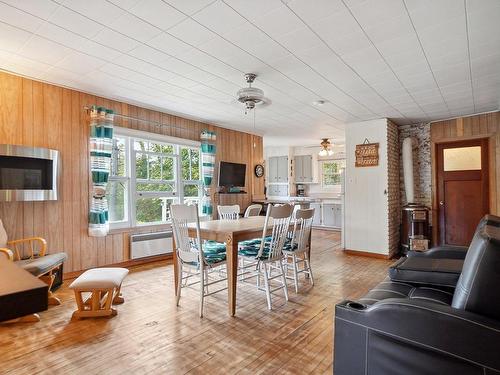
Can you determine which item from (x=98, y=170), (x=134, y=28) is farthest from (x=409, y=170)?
(x=98, y=170)

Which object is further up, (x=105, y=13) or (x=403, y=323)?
(x=105, y=13)

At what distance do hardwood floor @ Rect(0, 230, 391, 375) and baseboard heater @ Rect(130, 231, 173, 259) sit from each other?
41.3 inches

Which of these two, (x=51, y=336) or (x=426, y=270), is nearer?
(x=426, y=270)

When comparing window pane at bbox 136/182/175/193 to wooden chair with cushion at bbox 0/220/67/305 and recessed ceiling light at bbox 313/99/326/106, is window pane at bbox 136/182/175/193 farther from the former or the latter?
recessed ceiling light at bbox 313/99/326/106

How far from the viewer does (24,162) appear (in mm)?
3365

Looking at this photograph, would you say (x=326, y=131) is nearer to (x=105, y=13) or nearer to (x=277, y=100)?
(x=277, y=100)

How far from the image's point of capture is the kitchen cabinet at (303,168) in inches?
347

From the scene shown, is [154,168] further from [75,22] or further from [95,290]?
[75,22]

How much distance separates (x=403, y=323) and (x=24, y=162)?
4.02 metres

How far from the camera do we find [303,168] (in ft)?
29.5

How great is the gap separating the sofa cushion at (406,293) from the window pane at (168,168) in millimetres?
3961

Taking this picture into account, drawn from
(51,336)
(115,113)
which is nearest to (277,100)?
(115,113)

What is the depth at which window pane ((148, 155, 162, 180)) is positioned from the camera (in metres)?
4.86

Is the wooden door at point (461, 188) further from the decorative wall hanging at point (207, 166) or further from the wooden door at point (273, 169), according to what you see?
the wooden door at point (273, 169)
